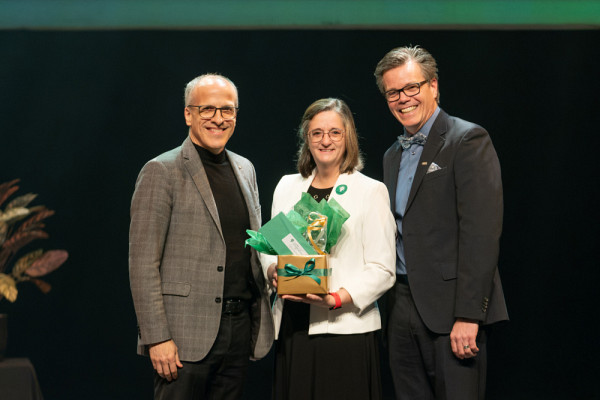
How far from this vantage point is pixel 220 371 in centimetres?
240

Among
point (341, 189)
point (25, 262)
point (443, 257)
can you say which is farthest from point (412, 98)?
point (25, 262)

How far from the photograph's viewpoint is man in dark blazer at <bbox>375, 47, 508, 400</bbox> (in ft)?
7.55

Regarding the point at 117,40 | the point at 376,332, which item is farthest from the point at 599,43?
the point at 117,40

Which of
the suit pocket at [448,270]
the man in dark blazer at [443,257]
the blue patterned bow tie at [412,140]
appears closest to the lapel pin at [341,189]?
the man in dark blazer at [443,257]

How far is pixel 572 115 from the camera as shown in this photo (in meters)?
4.05

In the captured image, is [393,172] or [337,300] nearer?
[337,300]

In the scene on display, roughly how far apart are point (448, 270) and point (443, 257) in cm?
5

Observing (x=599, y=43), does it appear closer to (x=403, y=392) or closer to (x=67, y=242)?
→ (x=403, y=392)

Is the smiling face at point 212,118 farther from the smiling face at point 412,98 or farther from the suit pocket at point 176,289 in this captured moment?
the smiling face at point 412,98

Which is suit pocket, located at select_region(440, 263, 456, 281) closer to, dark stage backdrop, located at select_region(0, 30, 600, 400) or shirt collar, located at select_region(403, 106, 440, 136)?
shirt collar, located at select_region(403, 106, 440, 136)

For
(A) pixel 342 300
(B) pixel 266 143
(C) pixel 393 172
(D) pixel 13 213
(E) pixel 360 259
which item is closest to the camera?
(A) pixel 342 300

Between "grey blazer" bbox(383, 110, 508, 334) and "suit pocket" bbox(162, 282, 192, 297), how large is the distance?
874 millimetres

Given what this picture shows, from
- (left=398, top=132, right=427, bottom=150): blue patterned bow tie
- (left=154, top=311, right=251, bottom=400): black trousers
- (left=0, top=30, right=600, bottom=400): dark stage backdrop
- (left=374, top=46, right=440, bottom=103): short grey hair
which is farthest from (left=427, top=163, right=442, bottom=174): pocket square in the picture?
(left=0, top=30, right=600, bottom=400): dark stage backdrop

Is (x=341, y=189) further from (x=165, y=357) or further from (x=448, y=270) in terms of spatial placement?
(x=165, y=357)
